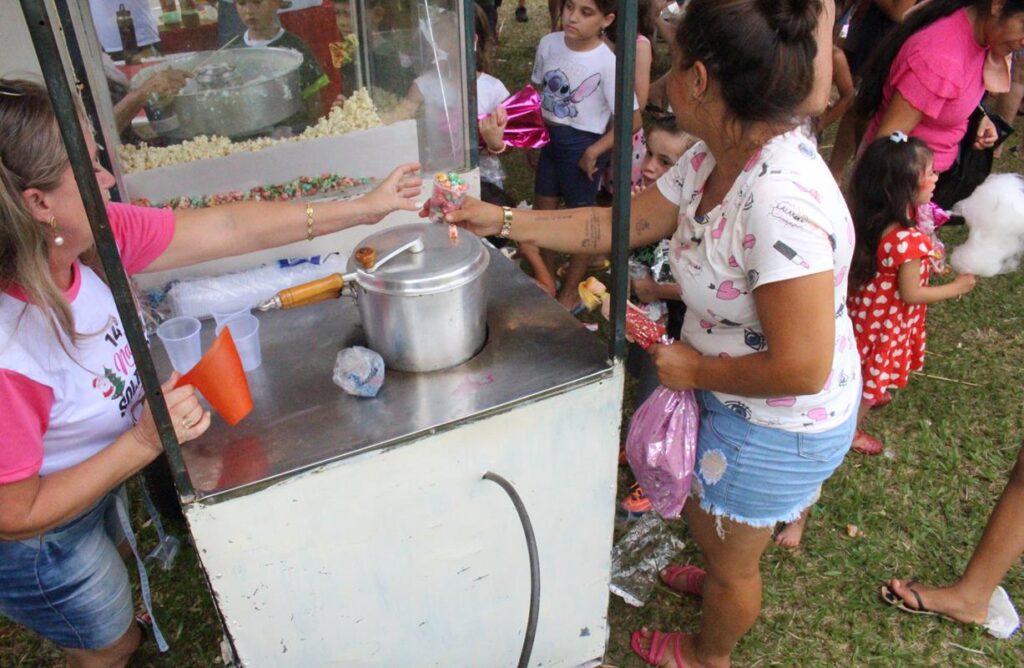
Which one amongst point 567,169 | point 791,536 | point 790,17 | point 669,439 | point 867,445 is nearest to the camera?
point 790,17

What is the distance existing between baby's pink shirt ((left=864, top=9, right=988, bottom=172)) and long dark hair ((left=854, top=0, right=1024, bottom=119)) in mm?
37

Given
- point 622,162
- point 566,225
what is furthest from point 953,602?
point 622,162

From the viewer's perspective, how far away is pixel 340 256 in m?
2.04

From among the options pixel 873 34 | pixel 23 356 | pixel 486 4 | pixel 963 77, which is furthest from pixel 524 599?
pixel 486 4

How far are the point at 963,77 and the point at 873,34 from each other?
1.69 m

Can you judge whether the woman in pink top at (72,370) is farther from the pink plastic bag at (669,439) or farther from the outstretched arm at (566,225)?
the pink plastic bag at (669,439)

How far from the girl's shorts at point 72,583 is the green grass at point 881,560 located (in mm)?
570

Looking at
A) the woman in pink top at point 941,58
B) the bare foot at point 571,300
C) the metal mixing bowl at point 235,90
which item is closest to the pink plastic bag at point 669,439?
the metal mixing bowl at point 235,90

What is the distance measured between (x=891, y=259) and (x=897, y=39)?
0.86 m

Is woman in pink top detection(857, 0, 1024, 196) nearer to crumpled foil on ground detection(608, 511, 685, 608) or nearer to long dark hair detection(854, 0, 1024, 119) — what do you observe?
long dark hair detection(854, 0, 1024, 119)

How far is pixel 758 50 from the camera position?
120 centimetres

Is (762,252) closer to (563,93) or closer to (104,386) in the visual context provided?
(104,386)

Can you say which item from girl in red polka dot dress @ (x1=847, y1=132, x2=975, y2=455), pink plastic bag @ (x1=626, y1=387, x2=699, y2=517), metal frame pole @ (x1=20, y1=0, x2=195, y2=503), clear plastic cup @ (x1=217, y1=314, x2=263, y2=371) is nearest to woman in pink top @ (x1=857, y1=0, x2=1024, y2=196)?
girl in red polka dot dress @ (x1=847, y1=132, x2=975, y2=455)

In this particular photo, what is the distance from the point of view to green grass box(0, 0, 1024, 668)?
210 centimetres
